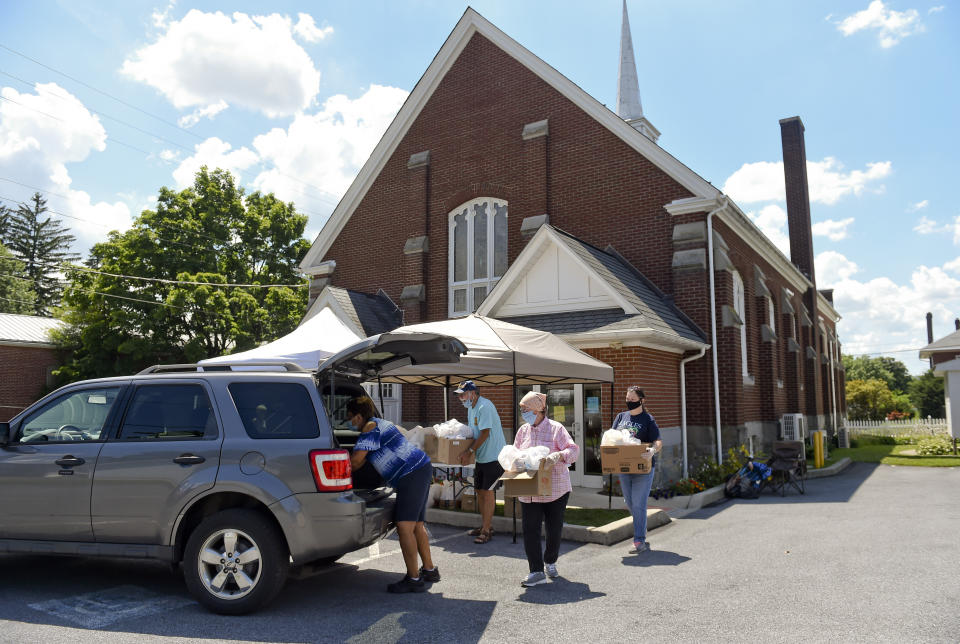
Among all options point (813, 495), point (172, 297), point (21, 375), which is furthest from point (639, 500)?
point (21, 375)

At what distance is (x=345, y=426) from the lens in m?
7.36

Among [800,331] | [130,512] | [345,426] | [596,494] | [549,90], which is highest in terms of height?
[549,90]

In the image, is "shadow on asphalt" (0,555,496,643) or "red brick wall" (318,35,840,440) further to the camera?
"red brick wall" (318,35,840,440)

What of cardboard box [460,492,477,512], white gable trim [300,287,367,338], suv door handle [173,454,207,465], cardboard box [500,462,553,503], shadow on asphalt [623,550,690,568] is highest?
white gable trim [300,287,367,338]

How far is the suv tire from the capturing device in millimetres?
5062

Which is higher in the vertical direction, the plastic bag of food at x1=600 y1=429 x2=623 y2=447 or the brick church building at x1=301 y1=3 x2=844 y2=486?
the brick church building at x1=301 y1=3 x2=844 y2=486

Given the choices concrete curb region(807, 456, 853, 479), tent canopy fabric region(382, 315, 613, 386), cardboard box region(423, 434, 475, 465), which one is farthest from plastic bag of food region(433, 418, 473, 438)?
concrete curb region(807, 456, 853, 479)

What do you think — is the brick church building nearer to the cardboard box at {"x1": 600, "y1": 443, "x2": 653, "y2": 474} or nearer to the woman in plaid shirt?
the cardboard box at {"x1": 600, "y1": 443, "x2": 653, "y2": 474}

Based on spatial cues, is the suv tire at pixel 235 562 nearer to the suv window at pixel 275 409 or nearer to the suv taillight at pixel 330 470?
the suv taillight at pixel 330 470

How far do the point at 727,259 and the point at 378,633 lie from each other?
1193 cm

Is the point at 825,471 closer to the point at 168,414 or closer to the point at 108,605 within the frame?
the point at 168,414

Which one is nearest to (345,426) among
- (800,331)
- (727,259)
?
(727,259)

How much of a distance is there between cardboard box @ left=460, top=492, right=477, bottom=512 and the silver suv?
380 cm

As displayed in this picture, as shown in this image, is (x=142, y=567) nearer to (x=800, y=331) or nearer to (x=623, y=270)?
(x=623, y=270)
